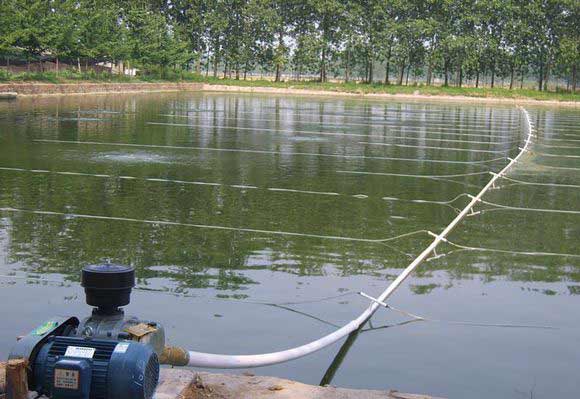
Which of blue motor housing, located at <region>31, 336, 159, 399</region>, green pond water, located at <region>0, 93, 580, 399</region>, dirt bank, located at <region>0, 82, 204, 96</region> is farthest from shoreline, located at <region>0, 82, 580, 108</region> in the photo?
blue motor housing, located at <region>31, 336, 159, 399</region>

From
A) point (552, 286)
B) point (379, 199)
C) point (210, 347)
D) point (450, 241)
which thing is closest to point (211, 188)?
point (379, 199)

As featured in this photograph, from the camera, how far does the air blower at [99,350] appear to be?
3492mm

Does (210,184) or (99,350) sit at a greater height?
(99,350)

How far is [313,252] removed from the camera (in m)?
8.59

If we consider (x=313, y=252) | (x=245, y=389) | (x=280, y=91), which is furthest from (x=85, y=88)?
(x=245, y=389)

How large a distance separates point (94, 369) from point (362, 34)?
244 feet

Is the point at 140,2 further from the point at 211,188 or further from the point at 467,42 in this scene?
the point at 211,188

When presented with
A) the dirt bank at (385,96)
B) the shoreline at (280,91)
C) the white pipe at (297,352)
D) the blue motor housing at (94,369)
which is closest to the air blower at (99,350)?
the blue motor housing at (94,369)

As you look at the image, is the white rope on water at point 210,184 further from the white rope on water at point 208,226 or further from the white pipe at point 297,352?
the white pipe at point 297,352

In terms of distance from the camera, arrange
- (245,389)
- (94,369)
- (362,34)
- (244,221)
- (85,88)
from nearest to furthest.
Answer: (94,369), (245,389), (244,221), (85,88), (362,34)

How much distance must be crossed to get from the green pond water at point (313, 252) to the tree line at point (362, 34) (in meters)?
48.7

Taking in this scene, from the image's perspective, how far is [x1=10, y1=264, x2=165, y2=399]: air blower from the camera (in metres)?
3.49

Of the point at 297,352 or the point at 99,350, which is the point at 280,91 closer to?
the point at 297,352

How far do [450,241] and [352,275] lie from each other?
1977 mm
